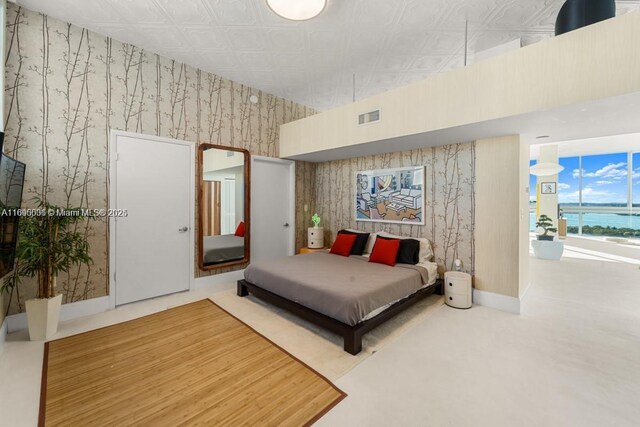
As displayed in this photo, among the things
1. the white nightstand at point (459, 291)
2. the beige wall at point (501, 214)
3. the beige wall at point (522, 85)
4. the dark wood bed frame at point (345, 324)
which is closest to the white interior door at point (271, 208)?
the dark wood bed frame at point (345, 324)

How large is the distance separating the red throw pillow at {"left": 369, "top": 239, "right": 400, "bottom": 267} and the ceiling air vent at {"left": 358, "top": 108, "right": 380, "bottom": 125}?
1658 millimetres

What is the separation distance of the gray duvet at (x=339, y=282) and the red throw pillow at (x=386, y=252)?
9 centimetres

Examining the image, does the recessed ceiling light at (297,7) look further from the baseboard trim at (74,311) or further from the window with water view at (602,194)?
the window with water view at (602,194)

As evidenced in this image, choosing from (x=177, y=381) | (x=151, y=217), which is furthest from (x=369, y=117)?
(x=177, y=381)

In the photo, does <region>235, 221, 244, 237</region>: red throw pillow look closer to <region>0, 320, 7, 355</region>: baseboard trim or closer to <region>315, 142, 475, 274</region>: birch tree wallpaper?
<region>315, 142, 475, 274</region>: birch tree wallpaper

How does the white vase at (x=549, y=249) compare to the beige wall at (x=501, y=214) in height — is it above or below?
below

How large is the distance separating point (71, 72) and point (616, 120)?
557cm

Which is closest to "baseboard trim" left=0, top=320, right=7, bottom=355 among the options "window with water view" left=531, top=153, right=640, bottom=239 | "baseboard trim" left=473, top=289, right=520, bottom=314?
"baseboard trim" left=473, top=289, right=520, bottom=314

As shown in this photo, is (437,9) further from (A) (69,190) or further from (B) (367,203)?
(A) (69,190)

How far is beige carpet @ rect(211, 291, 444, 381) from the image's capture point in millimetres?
2111

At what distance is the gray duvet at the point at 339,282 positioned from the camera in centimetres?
236

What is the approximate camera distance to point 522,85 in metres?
2.28

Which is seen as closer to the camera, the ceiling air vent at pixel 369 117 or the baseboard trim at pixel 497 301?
the baseboard trim at pixel 497 301

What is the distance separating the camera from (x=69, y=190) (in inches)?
111
